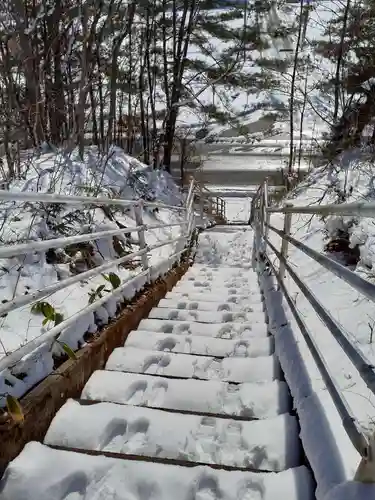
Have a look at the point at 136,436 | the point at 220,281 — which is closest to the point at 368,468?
the point at 136,436

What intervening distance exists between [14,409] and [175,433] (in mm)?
658

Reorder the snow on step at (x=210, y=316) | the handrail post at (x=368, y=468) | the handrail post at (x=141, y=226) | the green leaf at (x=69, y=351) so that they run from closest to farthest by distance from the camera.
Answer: the handrail post at (x=368, y=468) → the green leaf at (x=69, y=351) → the snow on step at (x=210, y=316) → the handrail post at (x=141, y=226)

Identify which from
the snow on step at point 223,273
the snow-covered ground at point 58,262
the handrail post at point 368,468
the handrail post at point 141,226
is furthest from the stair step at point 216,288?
the handrail post at point 368,468

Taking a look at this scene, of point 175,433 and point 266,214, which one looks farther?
point 266,214

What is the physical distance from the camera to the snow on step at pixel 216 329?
128 inches

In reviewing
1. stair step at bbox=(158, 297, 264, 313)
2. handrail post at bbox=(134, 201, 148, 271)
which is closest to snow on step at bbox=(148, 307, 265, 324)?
stair step at bbox=(158, 297, 264, 313)

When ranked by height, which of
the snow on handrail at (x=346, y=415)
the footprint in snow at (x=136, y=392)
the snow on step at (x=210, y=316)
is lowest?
the snow on step at (x=210, y=316)

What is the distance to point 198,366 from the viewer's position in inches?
103

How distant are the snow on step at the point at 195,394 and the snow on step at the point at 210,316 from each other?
4.33 feet

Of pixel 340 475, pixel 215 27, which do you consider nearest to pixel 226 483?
pixel 340 475

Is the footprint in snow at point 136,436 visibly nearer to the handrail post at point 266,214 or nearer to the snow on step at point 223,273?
the handrail post at point 266,214

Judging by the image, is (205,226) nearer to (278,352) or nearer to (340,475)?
(278,352)

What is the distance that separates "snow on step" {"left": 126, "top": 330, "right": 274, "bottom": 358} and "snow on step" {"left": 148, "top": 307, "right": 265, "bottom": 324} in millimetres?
604

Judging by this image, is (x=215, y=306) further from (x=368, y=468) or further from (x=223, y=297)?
(x=368, y=468)
